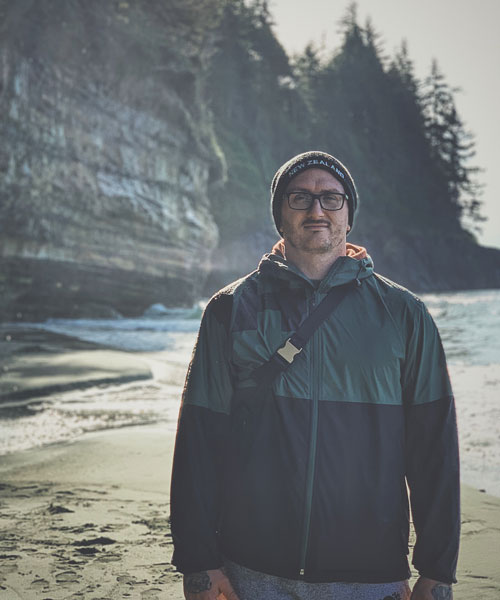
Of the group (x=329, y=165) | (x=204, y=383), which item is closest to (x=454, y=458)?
(x=204, y=383)

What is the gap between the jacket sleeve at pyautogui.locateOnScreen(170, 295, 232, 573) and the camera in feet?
5.73

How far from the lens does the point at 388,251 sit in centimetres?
5166

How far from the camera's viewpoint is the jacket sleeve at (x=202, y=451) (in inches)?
68.7

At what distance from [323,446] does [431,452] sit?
1.13 ft

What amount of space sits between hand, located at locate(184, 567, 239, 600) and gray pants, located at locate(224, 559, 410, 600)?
3 cm

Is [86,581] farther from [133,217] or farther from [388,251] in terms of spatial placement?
[388,251]

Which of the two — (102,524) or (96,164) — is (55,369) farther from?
(96,164)

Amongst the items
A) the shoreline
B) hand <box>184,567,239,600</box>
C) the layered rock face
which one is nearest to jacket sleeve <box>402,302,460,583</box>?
hand <box>184,567,239,600</box>

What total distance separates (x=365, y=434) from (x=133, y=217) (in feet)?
62.8

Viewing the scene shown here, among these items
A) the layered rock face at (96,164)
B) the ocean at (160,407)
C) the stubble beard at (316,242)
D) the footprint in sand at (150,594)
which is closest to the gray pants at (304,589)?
the footprint in sand at (150,594)

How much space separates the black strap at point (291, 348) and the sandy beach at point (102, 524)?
4.21 feet

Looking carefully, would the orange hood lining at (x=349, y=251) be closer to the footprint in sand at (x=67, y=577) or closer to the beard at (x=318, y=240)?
the beard at (x=318, y=240)

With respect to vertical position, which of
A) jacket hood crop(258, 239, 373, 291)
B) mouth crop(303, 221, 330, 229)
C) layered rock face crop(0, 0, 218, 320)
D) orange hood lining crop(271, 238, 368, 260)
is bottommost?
jacket hood crop(258, 239, 373, 291)

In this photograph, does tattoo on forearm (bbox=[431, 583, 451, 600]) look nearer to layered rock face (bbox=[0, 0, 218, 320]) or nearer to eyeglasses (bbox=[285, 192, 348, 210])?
eyeglasses (bbox=[285, 192, 348, 210])
